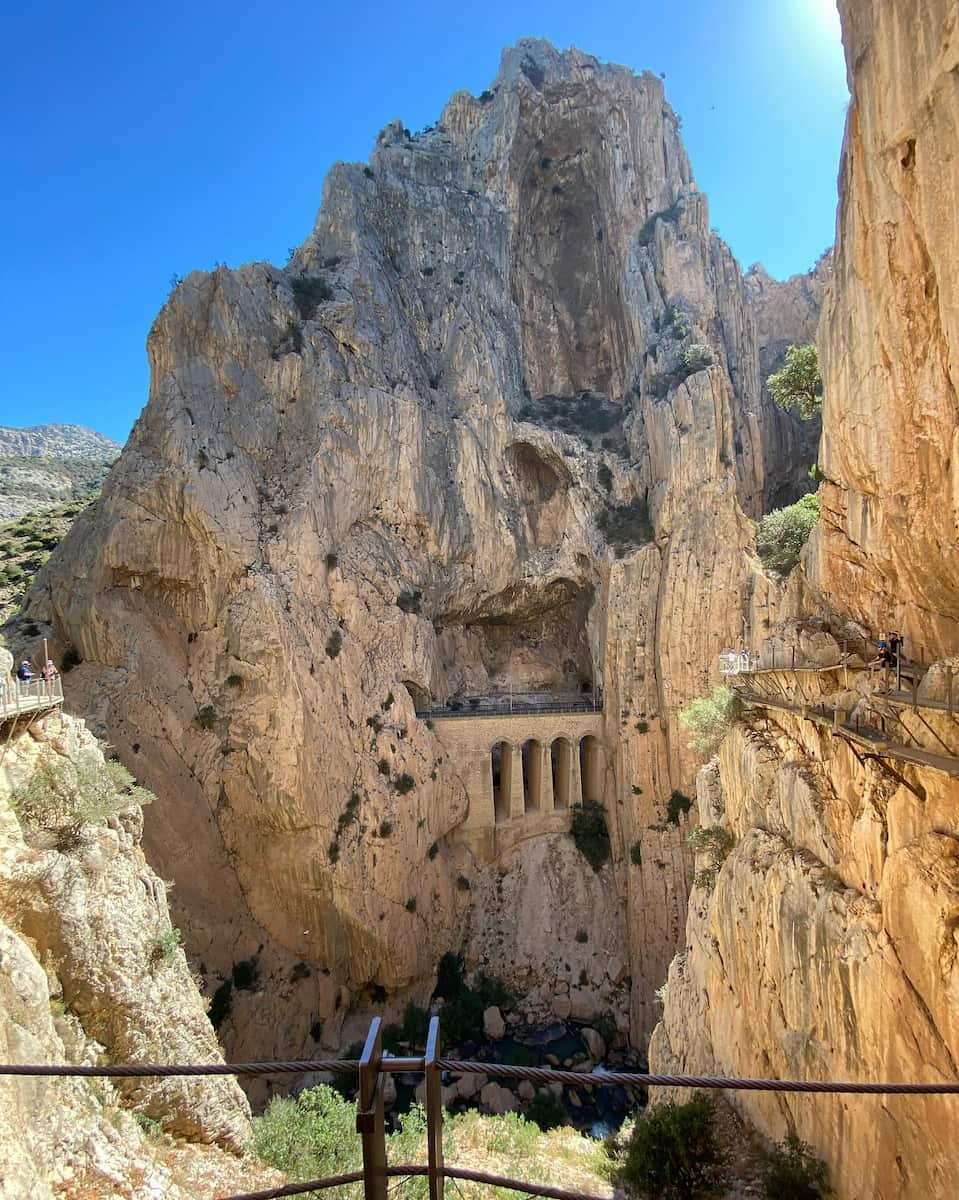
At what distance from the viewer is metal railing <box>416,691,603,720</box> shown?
1320 inches

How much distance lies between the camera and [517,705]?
3550cm

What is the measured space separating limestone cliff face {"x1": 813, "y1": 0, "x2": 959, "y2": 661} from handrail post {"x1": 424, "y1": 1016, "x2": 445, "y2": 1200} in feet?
29.6

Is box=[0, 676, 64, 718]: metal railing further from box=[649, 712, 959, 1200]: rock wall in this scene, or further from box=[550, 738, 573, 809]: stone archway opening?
box=[550, 738, 573, 809]: stone archway opening

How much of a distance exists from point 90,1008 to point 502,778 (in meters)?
25.0

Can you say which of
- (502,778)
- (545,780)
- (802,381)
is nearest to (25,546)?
(502,778)

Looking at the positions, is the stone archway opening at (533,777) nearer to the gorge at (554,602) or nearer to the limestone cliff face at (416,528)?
the gorge at (554,602)

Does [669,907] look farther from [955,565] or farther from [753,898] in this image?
[955,565]

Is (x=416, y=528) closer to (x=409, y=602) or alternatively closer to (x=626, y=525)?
(x=409, y=602)

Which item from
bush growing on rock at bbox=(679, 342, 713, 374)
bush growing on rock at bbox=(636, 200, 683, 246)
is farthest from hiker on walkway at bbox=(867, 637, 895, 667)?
bush growing on rock at bbox=(636, 200, 683, 246)

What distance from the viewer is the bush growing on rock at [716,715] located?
1697 centimetres

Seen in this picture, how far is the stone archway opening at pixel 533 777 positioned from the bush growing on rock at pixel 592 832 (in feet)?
6.78

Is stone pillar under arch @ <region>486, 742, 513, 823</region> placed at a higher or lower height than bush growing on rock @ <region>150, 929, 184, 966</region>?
higher

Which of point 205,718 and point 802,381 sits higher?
point 802,381

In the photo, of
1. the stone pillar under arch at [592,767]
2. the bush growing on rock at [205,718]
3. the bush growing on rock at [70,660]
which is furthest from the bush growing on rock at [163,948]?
the stone pillar under arch at [592,767]
